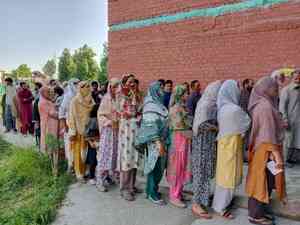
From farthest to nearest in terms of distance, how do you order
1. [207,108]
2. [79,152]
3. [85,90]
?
[79,152]
[85,90]
[207,108]

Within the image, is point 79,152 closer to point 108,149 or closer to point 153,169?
point 108,149

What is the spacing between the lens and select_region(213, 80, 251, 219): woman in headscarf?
3.87 m

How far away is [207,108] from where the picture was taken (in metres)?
4.07

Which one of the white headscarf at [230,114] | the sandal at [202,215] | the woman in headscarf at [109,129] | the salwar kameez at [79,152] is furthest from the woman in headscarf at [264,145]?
the salwar kameez at [79,152]

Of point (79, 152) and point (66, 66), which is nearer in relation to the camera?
point (79, 152)

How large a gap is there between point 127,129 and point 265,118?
187 cm

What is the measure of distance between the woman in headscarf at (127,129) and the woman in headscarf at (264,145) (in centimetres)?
160

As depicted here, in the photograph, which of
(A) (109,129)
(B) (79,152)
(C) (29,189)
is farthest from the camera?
(C) (29,189)

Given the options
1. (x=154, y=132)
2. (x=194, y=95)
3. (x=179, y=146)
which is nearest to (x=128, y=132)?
(x=154, y=132)

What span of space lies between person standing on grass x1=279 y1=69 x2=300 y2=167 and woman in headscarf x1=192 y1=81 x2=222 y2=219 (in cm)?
214

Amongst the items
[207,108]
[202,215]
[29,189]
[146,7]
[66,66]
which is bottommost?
[29,189]

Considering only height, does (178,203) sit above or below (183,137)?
below

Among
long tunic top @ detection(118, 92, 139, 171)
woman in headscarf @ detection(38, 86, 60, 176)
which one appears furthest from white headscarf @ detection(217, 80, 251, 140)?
woman in headscarf @ detection(38, 86, 60, 176)

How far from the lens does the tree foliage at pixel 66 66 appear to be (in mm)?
34125
